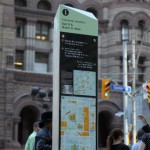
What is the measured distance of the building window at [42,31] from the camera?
47.0 meters

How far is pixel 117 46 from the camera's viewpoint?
47906mm

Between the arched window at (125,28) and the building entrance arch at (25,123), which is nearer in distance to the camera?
the building entrance arch at (25,123)

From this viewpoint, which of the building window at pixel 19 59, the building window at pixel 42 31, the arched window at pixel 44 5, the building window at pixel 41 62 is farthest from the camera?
the arched window at pixel 44 5

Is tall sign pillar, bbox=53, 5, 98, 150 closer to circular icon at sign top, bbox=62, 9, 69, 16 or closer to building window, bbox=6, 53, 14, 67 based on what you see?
circular icon at sign top, bbox=62, 9, 69, 16

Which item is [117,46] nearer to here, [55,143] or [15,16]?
[15,16]

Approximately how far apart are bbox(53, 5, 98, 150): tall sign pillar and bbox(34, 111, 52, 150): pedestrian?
0.33 metres

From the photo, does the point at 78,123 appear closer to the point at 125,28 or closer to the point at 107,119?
the point at 107,119

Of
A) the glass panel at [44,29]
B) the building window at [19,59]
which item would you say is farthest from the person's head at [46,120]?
the glass panel at [44,29]

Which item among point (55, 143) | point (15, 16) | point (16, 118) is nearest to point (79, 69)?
point (55, 143)

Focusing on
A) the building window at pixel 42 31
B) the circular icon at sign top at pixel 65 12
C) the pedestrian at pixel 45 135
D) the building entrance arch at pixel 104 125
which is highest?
the building window at pixel 42 31

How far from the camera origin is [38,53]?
153 ft

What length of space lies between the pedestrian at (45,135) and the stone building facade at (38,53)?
3085cm

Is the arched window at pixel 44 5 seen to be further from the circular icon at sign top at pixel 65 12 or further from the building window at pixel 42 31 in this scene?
the circular icon at sign top at pixel 65 12

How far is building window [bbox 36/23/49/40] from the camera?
1852 inches
